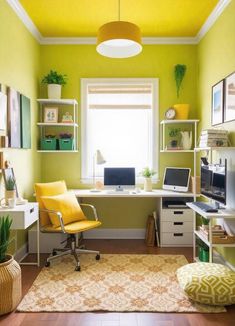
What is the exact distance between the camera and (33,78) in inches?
159

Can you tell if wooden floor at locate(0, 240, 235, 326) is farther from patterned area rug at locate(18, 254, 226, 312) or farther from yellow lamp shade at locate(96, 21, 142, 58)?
yellow lamp shade at locate(96, 21, 142, 58)

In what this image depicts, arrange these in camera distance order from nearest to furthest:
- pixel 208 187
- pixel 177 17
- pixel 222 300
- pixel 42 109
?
pixel 222 300
pixel 208 187
pixel 177 17
pixel 42 109

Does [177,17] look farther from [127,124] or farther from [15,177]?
[15,177]

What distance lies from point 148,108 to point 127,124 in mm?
395

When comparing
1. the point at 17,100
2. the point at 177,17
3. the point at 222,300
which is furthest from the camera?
the point at 177,17

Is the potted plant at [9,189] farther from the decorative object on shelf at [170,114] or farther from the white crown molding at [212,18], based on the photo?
the white crown molding at [212,18]

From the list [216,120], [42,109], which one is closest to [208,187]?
[216,120]

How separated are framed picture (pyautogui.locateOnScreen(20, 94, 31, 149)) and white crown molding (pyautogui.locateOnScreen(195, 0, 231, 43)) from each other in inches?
97.5

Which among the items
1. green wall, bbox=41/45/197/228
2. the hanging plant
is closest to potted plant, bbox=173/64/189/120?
the hanging plant

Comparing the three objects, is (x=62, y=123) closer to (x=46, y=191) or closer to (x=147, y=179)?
(x=46, y=191)

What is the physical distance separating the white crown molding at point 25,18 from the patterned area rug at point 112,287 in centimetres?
293

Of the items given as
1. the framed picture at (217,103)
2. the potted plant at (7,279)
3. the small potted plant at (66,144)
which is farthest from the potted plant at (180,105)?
the potted plant at (7,279)

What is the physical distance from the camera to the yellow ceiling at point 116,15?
10.8 ft

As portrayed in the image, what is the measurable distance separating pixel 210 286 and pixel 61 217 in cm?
167
